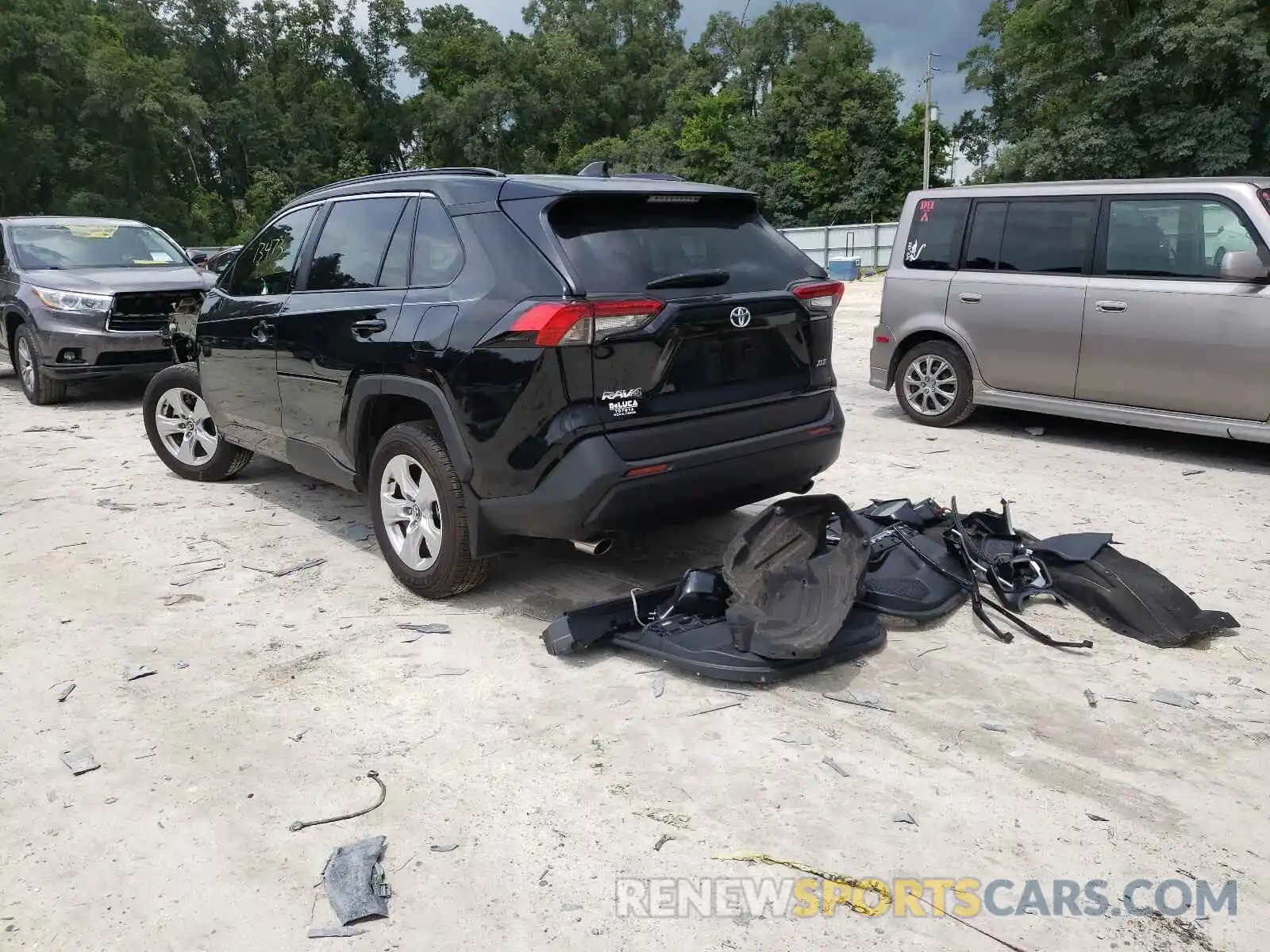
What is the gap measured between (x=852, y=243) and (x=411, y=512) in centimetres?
3689

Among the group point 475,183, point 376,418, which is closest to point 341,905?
point 376,418

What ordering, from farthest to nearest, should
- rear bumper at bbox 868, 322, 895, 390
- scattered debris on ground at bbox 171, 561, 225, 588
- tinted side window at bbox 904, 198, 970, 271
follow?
rear bumper at bbox 868, 322, 895, 390 → tinted side window at bbox 904, 198, 970, 271 → scattered debris on ground at bbox 171, 561, 225, 588

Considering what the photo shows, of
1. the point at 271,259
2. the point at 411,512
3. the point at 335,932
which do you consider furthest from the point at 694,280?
the point at 271,259

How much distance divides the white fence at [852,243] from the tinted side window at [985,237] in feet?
97.5

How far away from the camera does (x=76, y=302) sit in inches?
392

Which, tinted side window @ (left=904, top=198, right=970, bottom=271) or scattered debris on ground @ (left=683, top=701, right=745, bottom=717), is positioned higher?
tinted side window @ (left=904, top=198, right=970, bottom=271)

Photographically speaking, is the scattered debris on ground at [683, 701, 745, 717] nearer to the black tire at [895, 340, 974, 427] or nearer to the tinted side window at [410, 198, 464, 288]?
the tinted side window at [410, 198, 464, 288]

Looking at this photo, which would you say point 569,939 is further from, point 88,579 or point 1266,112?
point 1266,112

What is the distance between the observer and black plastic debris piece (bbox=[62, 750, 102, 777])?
337cm

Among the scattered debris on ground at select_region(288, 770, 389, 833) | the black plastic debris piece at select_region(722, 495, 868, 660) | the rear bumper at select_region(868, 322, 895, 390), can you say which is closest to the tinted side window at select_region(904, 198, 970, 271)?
the rear bumper at select_region(868, 322, 895, 390)

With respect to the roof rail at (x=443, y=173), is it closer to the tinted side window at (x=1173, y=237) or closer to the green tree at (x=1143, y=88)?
the tinted side window at (x=1173, y=237)

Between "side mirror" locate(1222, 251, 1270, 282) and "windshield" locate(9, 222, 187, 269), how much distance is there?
10569 mm

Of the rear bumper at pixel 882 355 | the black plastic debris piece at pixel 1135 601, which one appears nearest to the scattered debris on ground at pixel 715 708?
the black plastic debris piece at pixel 1135 601

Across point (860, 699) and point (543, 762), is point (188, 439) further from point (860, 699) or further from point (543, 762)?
point (860, 699)
